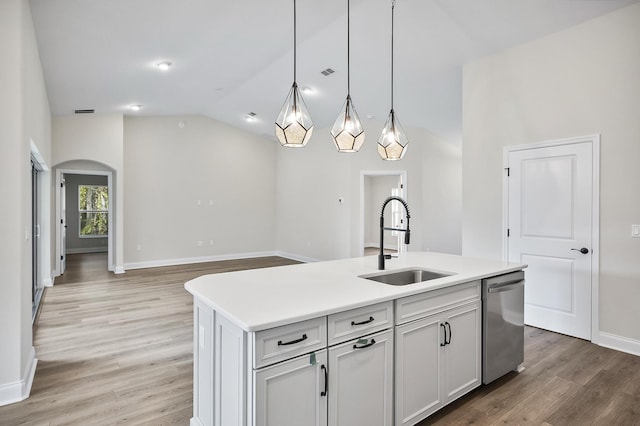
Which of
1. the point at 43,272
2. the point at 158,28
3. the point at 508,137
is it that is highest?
the point at 158,28

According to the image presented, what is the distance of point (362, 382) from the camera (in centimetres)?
185

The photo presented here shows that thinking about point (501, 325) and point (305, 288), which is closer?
point (305, 288)

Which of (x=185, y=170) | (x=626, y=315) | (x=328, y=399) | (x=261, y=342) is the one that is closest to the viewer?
(x=261, y=342)

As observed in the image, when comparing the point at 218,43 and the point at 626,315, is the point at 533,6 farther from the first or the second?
the point at 218,43

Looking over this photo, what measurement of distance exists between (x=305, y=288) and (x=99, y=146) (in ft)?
21.1

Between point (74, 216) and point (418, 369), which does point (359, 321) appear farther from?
point (74, 216)

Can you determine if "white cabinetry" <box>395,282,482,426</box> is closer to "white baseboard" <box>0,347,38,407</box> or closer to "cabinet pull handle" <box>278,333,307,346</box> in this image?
"cabinet pull handle" <box>278,333,307,346</box>

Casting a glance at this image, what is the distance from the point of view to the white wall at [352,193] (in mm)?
7645

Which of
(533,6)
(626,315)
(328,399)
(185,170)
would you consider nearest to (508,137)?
(533,6)

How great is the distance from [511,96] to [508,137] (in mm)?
457

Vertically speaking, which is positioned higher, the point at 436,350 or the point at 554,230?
the point at 554,230

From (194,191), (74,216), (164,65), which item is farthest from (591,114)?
(74,216)

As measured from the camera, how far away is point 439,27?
402 cm

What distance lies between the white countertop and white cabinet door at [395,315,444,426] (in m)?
0.25
